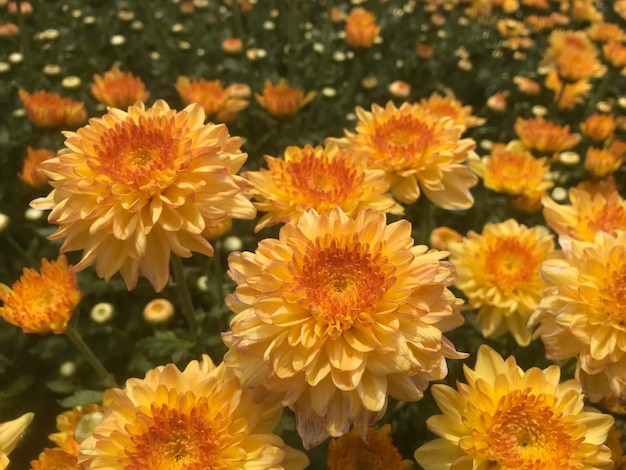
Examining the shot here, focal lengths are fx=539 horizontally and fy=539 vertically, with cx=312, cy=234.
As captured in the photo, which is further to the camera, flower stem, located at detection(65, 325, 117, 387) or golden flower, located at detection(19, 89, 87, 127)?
golden flower, located at detection(19, 89, 87, 127)

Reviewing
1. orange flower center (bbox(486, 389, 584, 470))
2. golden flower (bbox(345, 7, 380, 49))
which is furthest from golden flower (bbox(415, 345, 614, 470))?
golden flower (bbox(345, 7, 380, 49))

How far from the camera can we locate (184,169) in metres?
1.36

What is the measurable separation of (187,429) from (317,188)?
788mm

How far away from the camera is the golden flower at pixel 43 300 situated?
5.74ft

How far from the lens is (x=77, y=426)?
66.1 inches

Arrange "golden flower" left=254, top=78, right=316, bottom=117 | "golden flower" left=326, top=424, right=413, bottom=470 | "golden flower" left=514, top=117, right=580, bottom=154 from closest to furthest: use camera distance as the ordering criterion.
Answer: "golden flower" left=326, top=424, right=413, bottom=470 → "golden flower" left=514, top=117, right=580, bottom=154 → "golden flower" left=254, top=78, right=316, bottom=117

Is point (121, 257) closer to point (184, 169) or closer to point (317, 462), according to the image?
point (184, 169)

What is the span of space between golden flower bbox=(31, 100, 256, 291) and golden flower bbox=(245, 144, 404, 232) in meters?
0.24

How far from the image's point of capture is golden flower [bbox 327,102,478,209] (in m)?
1.81

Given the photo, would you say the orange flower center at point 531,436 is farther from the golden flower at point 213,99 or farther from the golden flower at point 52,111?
the golden flower at point 52,111

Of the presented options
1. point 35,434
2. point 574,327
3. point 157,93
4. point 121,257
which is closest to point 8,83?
point 157,93

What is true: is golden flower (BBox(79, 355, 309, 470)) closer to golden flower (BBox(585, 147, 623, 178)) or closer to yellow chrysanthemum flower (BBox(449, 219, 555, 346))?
yellow chrysanthemum flower (BBox(449, 219, 555, 346))

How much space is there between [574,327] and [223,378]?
92cm

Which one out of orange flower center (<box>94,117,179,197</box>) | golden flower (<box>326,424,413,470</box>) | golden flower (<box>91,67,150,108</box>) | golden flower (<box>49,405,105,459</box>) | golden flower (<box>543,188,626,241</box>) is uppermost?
orange flower center (<box>94,117,179,197</box>)
